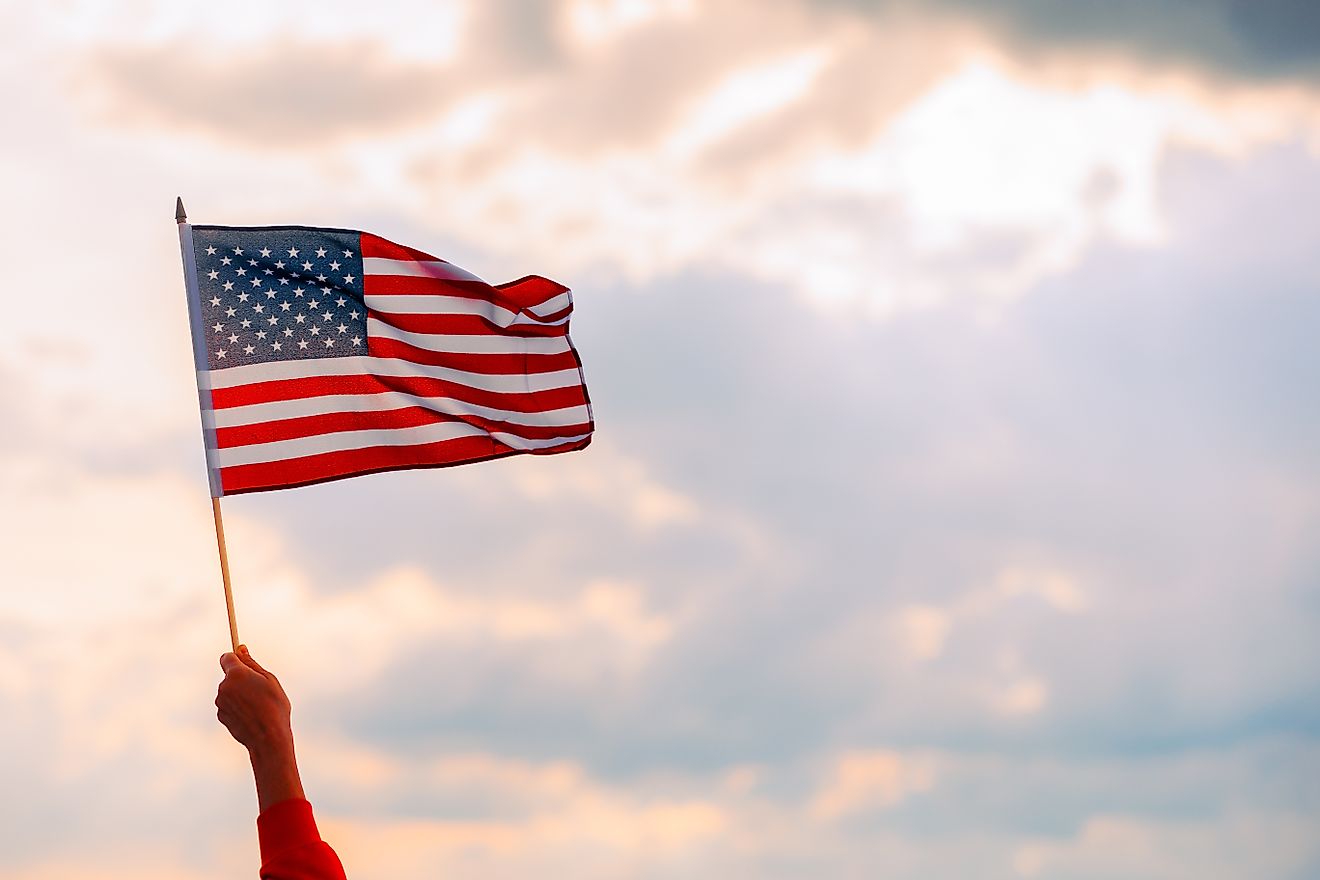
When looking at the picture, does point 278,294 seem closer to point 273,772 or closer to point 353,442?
point 353,442

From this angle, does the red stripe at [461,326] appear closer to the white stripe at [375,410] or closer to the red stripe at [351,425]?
the white stripe at [375,410]

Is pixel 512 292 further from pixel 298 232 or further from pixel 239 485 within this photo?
pixel 239 485

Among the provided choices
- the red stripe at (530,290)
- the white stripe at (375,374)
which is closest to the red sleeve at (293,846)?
the white stripe at (375,374)

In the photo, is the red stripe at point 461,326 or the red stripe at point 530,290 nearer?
the red stripe at point 461,326

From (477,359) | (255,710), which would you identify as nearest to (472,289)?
Result: (477,359)

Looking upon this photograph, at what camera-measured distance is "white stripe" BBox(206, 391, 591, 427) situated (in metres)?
15.1

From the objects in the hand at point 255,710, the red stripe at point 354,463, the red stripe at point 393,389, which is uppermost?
the red stripe at point 393,389

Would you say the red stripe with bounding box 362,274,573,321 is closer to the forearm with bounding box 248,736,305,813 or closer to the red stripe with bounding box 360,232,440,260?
the red stripe with bounding box 360,232,440,260

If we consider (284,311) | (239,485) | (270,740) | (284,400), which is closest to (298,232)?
(284,311)

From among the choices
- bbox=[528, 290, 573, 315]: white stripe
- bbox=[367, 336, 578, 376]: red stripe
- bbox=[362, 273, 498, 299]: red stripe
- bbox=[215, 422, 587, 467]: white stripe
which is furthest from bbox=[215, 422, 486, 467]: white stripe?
bbox=[528, 290, 573, 315]: white stripe

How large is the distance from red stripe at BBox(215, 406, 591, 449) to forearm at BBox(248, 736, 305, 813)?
7057 mm

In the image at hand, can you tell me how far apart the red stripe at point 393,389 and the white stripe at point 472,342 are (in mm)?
414

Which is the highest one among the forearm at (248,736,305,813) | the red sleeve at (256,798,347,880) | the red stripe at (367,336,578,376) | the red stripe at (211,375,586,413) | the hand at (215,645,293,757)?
the red stripe at (367,336,578,376)

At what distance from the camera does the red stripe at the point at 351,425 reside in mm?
15008
